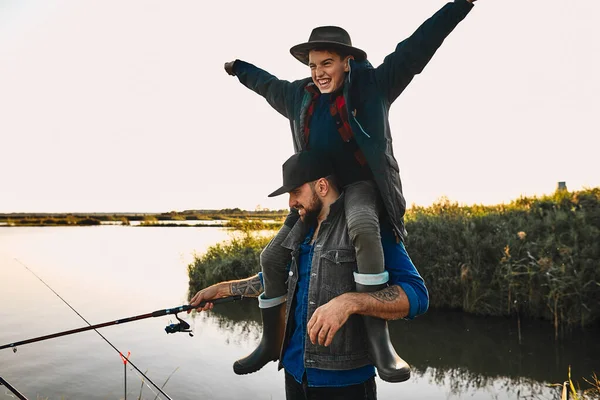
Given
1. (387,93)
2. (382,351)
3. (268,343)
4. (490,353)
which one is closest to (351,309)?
(382,351)

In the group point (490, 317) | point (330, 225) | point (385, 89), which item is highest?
point (385, 89)

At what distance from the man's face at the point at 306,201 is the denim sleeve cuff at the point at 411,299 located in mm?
470

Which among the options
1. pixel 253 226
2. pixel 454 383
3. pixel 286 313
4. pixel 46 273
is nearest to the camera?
pixel 286 313

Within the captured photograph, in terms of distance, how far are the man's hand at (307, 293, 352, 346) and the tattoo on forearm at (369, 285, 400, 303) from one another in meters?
0.12

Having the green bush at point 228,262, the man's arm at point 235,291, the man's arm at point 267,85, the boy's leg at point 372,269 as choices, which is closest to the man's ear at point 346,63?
the man's arm at point 267,85

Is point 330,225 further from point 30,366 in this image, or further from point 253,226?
point 253,226

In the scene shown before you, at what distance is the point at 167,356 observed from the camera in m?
11.4

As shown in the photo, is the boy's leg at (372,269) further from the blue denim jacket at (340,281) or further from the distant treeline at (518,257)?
the distant treeline at (518,257)

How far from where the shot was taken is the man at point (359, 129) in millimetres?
1896

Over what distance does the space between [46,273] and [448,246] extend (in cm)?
2118

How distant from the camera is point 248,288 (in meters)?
2.47

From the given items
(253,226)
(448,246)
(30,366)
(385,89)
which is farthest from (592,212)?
(30,366)

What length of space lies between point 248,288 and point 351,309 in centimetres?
81

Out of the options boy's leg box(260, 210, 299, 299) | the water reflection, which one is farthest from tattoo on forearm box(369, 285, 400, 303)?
the water reflection
